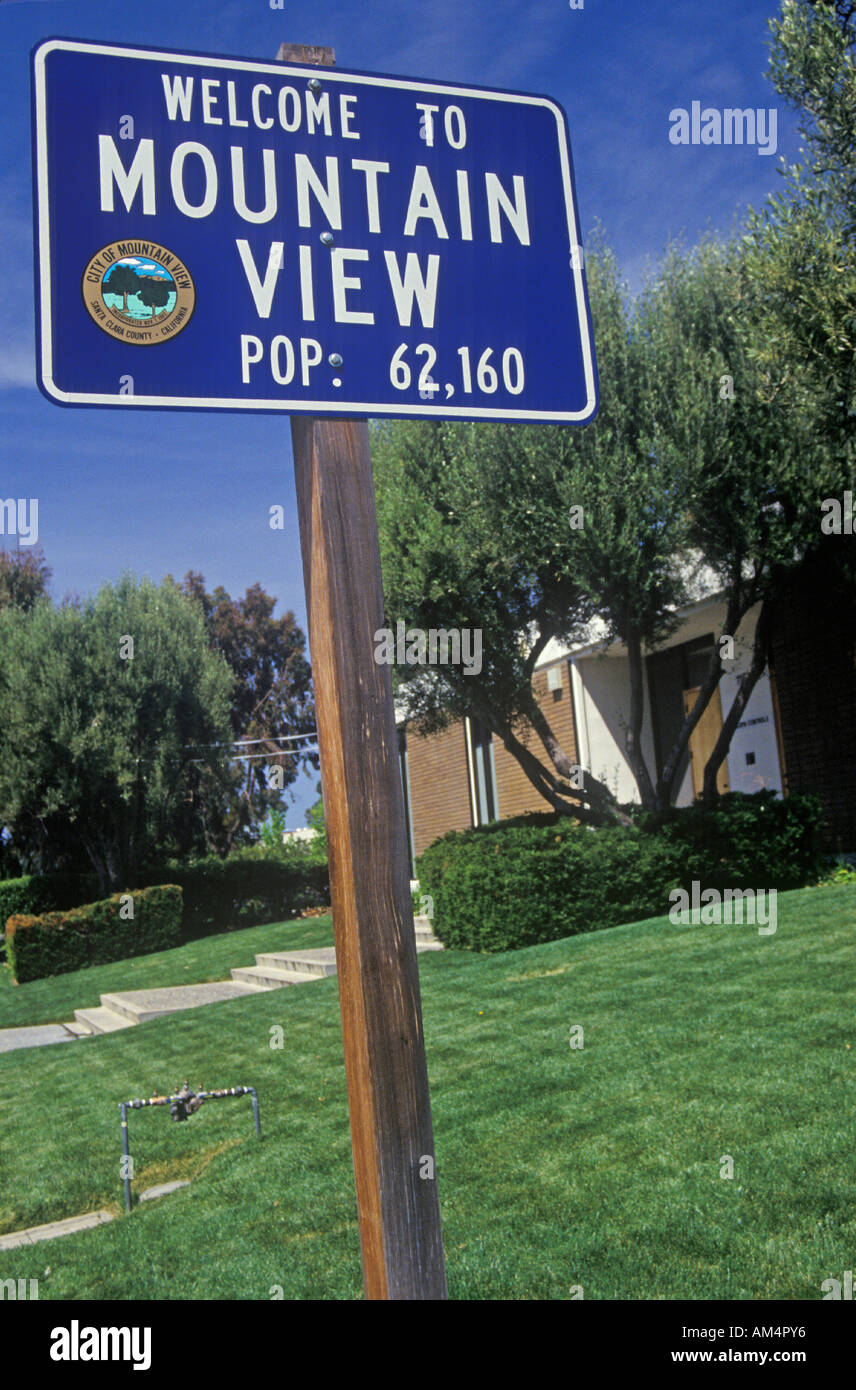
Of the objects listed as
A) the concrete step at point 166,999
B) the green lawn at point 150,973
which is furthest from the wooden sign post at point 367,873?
the green lawn at point 150,973

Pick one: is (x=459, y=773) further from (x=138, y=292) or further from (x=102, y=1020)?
(x=138, y=292)

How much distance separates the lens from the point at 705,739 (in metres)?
17.9

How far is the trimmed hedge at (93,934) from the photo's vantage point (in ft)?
71.8

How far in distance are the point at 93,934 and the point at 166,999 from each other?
8236 mm

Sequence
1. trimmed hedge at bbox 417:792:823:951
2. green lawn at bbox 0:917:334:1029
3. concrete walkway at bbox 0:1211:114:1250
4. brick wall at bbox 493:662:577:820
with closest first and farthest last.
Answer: concrete walkway at bbox 0:1211:114:1250 < trimmed hedge at bbox 417:792:823:951 < green lawn at bbox 0:917:334:1029 < brick wall at bbox 493:662:577:820

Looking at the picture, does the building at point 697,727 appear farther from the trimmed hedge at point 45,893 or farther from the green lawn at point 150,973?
the trimmed hedge at point 45,893

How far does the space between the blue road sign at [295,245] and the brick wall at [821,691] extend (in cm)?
1175

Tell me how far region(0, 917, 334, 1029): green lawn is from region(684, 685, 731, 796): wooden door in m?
6.65

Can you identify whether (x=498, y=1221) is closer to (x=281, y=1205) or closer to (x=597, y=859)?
(x=281, y=1205)

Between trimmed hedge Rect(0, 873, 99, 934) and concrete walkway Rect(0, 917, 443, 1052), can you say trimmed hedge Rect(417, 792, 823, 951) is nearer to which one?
concrete walkway Rect(0, 917, 443, 1052)

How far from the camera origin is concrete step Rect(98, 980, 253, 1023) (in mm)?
14164

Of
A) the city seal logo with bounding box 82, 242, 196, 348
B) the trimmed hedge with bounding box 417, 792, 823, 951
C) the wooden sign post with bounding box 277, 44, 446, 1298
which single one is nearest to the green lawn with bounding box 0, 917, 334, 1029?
the trimmed hedge with bounding box 417, 792, 823, 951
